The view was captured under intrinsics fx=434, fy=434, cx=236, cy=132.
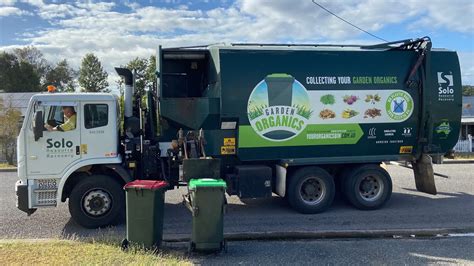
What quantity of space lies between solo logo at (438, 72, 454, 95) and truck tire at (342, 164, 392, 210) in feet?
7.17

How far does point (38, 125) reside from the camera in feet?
24.5

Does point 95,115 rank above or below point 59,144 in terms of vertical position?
above

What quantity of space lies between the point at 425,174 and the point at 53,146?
25.3ft

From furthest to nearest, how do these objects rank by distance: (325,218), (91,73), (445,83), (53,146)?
(91,73) → (445,83) → (325,218) → (53,146)

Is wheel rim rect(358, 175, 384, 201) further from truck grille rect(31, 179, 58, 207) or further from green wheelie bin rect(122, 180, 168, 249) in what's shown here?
truck grille rect(31, 179, 58, 207)

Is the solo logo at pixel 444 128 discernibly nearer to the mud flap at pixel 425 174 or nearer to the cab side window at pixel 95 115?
the mud flap at pixel 425 174

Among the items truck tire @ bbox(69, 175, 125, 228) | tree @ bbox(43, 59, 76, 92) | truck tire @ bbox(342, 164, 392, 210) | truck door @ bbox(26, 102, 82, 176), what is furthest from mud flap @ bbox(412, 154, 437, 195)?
tree @ bbox(43, 59, 76, 92)

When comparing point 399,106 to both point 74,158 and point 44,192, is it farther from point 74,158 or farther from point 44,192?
point 44,192

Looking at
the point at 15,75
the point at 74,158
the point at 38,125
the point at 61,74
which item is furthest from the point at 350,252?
the point at 61,74

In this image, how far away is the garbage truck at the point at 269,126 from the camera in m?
7.85

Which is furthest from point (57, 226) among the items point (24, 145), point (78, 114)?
point (78, 114)

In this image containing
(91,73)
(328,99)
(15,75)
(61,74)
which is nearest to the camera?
(328,99)

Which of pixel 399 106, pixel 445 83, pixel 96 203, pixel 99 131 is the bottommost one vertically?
pixel 96 203

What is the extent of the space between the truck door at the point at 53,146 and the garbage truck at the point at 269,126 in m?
0.02
